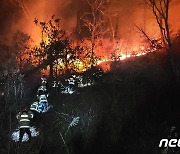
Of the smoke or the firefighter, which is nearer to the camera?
the firefighter

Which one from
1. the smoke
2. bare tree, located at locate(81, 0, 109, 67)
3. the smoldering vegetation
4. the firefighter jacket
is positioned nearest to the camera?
the firefighter jacket

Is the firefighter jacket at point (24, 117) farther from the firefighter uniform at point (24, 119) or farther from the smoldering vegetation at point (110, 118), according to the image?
the smoldering vegetation at point (110, 118)

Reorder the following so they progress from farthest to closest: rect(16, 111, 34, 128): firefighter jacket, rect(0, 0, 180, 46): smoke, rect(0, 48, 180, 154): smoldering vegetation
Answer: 1. rect(0, 0, 180, 46): smoke
2. rect(0, 48, 180, 154): smoldering vegetation
3. rect(16, 111, 34, 128): firefighter jacket

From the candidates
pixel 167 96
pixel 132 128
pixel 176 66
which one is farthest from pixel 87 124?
pixel 176 66

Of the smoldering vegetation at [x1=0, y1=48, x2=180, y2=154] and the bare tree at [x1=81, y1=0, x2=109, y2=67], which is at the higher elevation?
the bare tree at [x1=81, y1=0, x2=109, y2=67]

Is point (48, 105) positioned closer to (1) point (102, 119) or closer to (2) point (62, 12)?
(1) point (102, 119)

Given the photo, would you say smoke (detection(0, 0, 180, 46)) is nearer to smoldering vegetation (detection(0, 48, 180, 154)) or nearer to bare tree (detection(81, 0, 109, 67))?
bare tree (detection(81, 0, 109, 67))

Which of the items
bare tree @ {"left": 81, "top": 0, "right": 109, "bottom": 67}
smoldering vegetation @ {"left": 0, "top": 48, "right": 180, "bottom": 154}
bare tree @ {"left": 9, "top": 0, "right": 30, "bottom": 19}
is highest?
bare tree @ {"left": 9, "top": 0, "right": 30, "bottom": 19}

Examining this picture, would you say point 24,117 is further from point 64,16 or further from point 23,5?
point 23,5

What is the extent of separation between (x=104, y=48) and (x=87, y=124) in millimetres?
16471

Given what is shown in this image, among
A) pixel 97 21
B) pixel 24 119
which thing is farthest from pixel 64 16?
pixel 24 119

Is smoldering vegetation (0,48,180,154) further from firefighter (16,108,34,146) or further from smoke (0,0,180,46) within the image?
smoke (0,0,180,46)

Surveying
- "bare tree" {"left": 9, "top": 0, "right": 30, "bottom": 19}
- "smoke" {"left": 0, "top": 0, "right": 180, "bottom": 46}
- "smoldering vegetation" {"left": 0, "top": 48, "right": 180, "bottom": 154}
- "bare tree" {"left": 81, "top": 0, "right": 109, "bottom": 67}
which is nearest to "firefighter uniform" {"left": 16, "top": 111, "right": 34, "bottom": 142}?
"smoldering vegetation" {"left": 0, "top": 48, "right": 180, "bottom": 154}

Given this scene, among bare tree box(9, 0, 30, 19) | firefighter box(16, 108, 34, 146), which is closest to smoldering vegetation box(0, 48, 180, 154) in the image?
firefighter box(16, 108, 34, 146)
